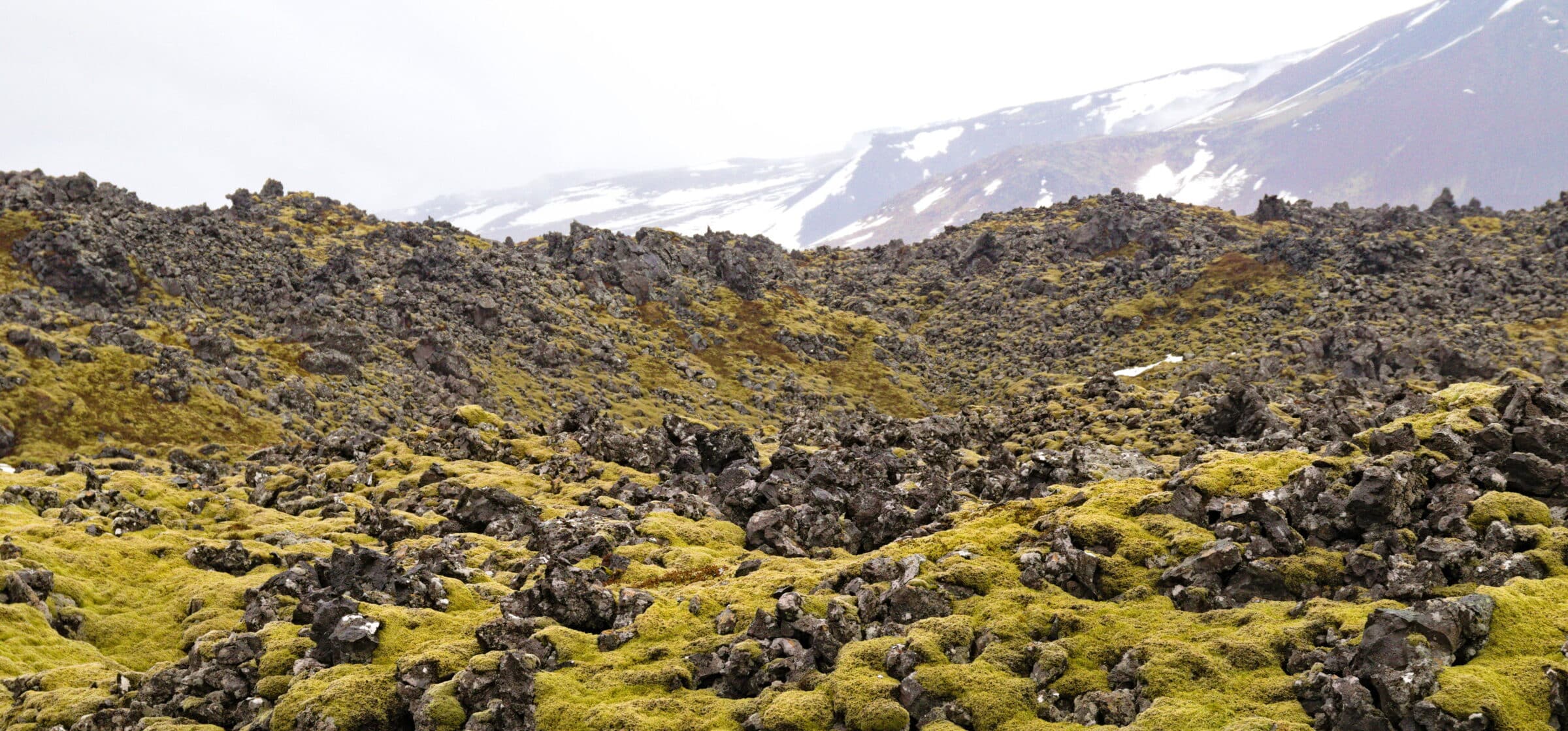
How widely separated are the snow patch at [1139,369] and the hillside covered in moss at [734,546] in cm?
1443

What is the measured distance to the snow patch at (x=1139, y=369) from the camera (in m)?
120

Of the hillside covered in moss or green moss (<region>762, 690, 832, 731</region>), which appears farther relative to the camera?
the hillside covered in moss

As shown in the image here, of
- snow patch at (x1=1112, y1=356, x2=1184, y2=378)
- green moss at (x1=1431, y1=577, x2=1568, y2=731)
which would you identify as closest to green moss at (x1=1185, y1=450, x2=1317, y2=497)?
green moss at (x1=1431, y1=577, x2=1568, y2=731)

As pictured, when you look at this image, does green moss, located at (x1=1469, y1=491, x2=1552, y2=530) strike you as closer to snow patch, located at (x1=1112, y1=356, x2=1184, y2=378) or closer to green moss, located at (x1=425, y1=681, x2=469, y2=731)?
green moss, located at (x1=425, y1=681, x2=469, y2=731)

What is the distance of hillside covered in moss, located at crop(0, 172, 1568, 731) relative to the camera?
63.0ft

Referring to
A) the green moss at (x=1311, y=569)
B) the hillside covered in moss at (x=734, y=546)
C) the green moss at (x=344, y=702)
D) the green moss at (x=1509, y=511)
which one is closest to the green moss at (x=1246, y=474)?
the hillside covered in moss at (x=734, y=546)

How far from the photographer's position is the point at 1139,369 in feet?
407

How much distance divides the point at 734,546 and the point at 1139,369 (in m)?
103

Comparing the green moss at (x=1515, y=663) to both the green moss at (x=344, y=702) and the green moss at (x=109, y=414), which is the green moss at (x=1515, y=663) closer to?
the green moss at (x=344, y=702)

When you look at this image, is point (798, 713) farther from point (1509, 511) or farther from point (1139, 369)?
point (1139, 369)

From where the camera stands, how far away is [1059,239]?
174 meters

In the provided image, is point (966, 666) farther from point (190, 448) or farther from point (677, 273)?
point (677, 273)

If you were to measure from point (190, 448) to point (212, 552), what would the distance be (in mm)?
50110

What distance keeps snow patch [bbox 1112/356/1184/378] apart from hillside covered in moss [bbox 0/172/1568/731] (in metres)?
14.4
